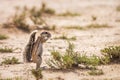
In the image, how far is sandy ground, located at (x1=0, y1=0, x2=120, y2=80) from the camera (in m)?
9.39

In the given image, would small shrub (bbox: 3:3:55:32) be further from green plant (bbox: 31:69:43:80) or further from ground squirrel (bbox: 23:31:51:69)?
green plant (bbox: 31:69:43:80)

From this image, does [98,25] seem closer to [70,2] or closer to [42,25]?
[42,25]

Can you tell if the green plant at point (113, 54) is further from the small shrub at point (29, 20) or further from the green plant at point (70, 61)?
the small shrub at point (29, 20)

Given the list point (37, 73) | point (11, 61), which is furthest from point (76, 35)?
point (37, 73)

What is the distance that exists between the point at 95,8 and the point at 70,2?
2.29m

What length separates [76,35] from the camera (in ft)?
46.0

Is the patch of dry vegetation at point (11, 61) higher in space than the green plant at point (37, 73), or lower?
lower

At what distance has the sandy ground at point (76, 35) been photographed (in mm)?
9391

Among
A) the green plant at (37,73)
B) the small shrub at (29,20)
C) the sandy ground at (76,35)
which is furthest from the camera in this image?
the small shrub at (29,20)

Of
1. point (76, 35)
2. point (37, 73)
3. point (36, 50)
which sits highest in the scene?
point (36, 50)

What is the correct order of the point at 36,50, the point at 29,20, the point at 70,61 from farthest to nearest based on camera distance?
1. the point at 29,20
2. the point at 70,61
3. the point at 36,50

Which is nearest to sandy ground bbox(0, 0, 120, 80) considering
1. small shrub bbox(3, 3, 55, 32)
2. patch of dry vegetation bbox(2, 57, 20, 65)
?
patch of dry vegetation bbox(2, 57, 20, 65)

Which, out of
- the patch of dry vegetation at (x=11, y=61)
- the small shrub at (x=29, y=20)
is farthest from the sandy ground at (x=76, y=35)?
A: the small shrub at (x=29, y=20)

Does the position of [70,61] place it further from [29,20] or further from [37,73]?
[29,20]
